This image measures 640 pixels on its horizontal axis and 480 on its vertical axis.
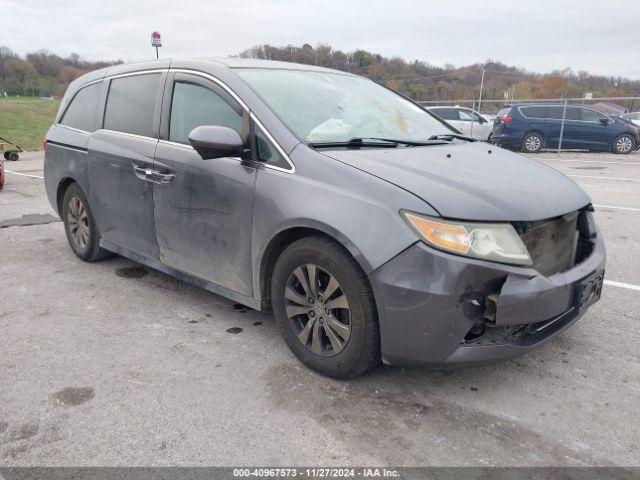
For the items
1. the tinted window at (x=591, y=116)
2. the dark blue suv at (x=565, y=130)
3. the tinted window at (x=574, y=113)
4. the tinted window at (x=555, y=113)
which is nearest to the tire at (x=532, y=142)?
the dark blue suv at (x=565, y=130)

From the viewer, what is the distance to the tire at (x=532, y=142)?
16.3 metres

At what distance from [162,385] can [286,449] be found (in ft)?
2.87

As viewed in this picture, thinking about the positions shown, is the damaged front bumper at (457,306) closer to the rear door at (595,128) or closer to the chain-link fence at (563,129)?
the chain-link fence at (563,129)

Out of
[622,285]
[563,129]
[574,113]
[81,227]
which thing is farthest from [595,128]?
[81,227]

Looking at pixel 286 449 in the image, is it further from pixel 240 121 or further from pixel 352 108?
pixel 352 108

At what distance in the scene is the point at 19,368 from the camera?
301 cm

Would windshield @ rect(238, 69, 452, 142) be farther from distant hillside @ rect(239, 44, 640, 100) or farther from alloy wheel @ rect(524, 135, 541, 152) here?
distant hillside @ rect(239, 44, 640, 100)

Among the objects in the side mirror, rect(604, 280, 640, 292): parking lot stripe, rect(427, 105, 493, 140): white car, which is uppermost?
rect(427, 105, 493, 140): white car

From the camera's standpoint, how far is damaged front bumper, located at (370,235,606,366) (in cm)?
239

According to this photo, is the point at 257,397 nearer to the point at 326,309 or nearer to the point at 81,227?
the point at 326,309

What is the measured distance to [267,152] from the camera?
3.03 metres

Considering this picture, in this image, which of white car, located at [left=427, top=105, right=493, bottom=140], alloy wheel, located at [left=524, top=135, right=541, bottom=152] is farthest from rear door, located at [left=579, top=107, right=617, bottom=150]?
white car, located at [left=427, top=105, right=493, bottom=140]

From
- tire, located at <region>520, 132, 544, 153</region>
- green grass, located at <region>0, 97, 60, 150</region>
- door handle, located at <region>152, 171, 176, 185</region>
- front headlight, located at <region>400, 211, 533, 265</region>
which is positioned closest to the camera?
front headlight, located at <region>400, 211, 533, 265</region>

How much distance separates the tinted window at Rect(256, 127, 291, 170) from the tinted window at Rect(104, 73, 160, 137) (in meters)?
1.13
